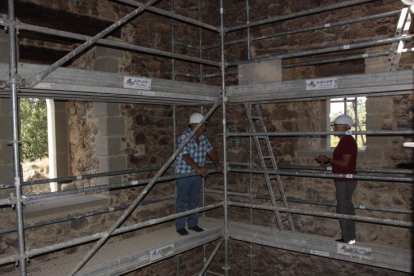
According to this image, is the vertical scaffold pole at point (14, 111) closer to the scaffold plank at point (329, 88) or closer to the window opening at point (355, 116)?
the scaffold plank at point (329, 88)

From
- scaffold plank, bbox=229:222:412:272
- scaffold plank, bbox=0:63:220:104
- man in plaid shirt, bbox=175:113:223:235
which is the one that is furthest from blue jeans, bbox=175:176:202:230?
scaffold plank, bbox=0:63:220:104

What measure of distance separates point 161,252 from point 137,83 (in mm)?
1984

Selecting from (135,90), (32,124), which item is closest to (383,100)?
(135,90)

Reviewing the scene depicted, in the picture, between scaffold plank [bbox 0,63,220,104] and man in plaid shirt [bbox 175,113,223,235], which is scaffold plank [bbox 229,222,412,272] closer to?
man in plaid shirt [bbox 175,113,223,235]

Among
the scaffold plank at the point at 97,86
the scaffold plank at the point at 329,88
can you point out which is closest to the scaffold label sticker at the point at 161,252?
the scaffold plank at the point at 97,86

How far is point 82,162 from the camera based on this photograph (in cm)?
578

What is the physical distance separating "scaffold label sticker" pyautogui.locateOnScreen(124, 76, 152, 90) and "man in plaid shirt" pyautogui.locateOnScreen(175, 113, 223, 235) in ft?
3.94

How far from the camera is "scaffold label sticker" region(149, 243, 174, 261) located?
166 inches

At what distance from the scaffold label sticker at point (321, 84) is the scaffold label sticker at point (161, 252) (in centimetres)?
245

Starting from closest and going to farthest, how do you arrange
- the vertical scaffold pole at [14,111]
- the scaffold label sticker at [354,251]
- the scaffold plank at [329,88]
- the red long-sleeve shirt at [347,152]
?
the vertical scaffold pole at [14,111] < the scaffold plank at [329,88] < the scaffold label sticker at [354,251] < the red long-sleeve shirt at [347,152]

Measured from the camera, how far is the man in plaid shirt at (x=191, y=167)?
4910 millimetres

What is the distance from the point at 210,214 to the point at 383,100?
3.59 metres

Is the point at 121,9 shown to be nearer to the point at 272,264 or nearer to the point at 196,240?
the point at 196,240

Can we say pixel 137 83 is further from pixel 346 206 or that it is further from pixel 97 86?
pixel 346 206
